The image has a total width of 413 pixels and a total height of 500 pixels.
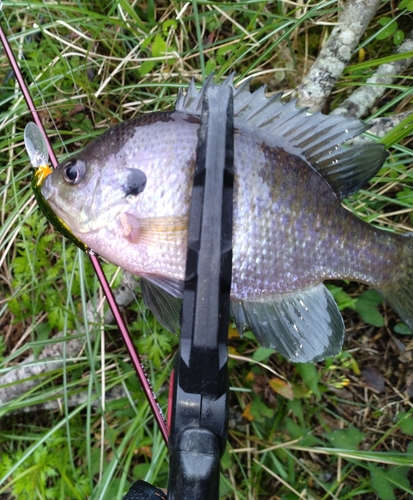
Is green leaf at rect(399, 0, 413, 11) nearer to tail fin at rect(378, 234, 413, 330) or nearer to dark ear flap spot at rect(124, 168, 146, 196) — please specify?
tail fin at rect(378, 234, 413, 330)

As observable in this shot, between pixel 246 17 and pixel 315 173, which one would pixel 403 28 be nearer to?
pixel 246 17

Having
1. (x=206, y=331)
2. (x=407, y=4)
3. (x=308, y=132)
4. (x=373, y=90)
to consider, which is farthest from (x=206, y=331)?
(x=407, y=4)

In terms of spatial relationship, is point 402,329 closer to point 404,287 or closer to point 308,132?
point 404,287

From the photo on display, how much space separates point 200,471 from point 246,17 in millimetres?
2338

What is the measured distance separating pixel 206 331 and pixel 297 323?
0.62 meters

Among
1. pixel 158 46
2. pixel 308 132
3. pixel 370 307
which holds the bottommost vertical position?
pixel 370 307

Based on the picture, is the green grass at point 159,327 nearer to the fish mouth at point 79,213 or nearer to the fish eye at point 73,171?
the fish mouth at point 79,213

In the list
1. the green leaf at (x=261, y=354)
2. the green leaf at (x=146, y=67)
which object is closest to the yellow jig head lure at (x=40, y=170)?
the green leaf at (x=146, y=67)

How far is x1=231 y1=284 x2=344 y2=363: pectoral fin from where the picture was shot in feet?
5.59

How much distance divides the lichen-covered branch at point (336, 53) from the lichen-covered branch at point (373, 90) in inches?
5.8

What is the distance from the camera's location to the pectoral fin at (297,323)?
171 centimetres

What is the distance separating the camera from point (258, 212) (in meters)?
1.51

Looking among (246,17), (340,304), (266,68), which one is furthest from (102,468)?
→ (246,17)

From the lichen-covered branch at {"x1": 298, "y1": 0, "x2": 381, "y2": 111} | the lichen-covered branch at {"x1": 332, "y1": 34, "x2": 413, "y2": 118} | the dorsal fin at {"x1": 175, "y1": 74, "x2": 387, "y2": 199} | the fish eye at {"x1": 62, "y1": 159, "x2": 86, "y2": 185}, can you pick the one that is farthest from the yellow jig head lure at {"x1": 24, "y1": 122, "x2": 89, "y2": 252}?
the lichen-covered branch at {"x1": 332, "y1": 34, "x2": 413, "y2": 118}
